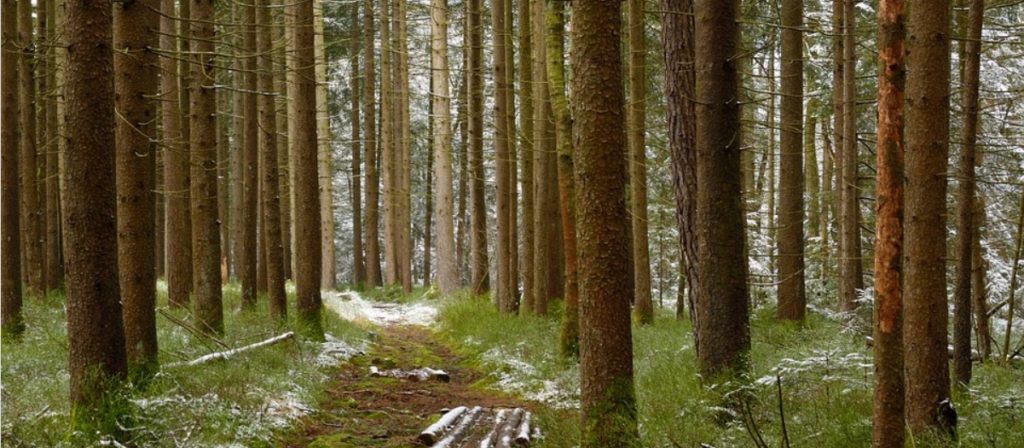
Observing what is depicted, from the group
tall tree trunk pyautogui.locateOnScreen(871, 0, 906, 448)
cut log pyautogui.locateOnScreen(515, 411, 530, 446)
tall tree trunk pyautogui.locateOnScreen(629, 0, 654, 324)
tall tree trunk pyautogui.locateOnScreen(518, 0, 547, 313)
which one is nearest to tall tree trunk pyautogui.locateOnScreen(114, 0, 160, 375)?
cut log pyautogui.locateOnScreen(515, 411, 530, 446)

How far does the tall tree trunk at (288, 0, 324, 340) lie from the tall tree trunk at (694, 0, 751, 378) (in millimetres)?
7260

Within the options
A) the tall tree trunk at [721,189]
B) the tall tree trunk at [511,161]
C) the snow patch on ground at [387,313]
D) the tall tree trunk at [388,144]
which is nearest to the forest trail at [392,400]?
the tall tree trunk at [511,161]

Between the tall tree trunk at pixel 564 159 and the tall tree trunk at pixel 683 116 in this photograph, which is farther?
the tall tree trunk at pixel 564 159

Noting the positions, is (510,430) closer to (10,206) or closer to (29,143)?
(10,206)

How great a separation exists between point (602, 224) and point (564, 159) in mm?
4795

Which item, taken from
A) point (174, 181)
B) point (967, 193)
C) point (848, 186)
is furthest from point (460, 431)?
point (848, 186)

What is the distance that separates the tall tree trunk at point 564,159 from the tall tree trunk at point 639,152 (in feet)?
9.28

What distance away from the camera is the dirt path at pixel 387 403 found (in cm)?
819

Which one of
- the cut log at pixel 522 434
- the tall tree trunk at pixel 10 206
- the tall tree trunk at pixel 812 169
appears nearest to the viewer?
the cut log at pixel 522 434

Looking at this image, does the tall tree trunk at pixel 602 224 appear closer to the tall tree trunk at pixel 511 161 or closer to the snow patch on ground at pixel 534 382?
the snow patch on ground at pixel 534 382

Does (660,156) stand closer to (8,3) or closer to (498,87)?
(498,87)

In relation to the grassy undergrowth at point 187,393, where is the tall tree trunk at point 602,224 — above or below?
above

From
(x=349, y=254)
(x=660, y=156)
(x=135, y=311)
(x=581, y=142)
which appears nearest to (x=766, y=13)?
(x=660, y=156)

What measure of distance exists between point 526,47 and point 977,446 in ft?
37.1
